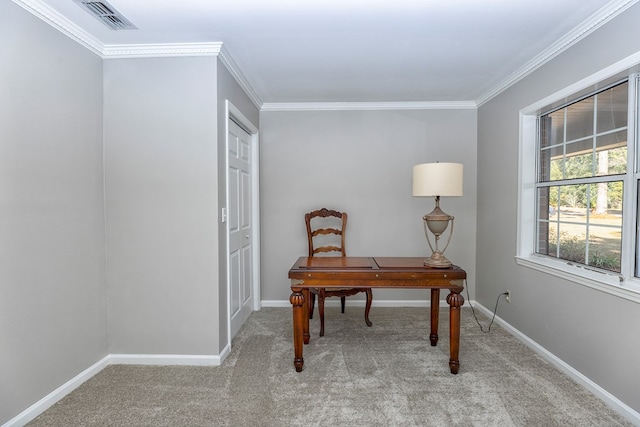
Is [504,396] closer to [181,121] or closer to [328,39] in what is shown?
[328,39]

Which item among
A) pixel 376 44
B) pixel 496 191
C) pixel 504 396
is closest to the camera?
pixel 504 396

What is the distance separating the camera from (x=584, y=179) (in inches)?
93.8

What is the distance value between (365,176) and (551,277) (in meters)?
2.02

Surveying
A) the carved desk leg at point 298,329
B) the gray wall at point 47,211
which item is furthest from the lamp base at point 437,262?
the gray wall at point 47,211

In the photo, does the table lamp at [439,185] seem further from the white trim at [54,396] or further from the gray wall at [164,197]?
the white trim at [54,396]

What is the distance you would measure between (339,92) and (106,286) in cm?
269

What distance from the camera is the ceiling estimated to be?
1.99 m

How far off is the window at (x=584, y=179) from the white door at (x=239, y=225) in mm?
2628

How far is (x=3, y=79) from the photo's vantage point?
1.74m

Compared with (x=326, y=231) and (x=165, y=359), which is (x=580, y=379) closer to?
(x=326, y=231)

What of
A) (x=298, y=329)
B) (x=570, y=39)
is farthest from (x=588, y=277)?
(x=298, y=329)

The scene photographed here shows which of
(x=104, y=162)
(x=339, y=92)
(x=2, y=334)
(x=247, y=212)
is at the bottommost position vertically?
(x=2, y=334)

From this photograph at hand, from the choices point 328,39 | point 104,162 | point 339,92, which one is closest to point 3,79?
point 104,162

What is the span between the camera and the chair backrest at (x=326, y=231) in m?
3.66
